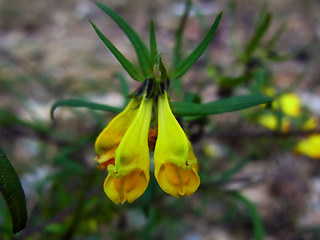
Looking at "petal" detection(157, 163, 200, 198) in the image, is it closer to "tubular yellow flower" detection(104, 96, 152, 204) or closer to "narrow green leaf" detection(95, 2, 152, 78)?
"tubular yellow flower" detection(104, 96, 152, 204)

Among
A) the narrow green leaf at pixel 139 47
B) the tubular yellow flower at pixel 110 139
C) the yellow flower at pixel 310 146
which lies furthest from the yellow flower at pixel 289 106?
the tubular yellow flower at pixel 110 139

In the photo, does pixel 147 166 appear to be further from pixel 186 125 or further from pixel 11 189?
pixel 186 125

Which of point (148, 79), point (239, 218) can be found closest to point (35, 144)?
point (239, 218)

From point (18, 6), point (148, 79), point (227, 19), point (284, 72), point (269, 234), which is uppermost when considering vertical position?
point (18, 6)

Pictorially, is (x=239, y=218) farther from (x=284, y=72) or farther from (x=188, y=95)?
(x=284, y=72)

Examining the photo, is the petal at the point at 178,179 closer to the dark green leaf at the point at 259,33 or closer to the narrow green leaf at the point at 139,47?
the narrow green leaf at the point at 139,47

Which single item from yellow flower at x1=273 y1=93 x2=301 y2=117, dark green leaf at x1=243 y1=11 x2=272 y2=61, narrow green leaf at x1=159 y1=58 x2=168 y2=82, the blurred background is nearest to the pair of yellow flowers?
narrow green leaf at x1=159 y1=58 x2=168 y2=82
